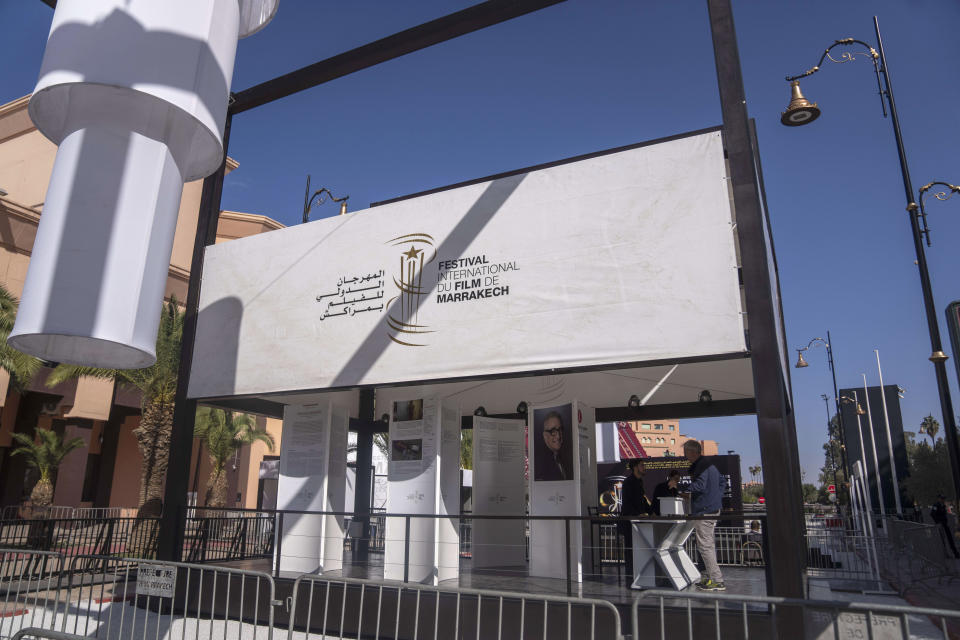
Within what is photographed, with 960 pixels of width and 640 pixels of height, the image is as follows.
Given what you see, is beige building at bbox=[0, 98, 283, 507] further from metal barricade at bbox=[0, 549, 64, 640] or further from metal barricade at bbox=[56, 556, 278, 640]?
metal barricade at bbox=[56, 556, 278, 640]

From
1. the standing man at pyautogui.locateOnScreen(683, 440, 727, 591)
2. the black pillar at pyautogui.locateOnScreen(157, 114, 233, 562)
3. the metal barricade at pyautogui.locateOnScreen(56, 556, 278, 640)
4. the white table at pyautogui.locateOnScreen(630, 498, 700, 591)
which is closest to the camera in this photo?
the standing man at pyautogui.locateOnScreen(683, 440, 727, 591)

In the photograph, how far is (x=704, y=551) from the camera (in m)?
7.83

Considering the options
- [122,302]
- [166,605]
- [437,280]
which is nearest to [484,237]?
[437,280]

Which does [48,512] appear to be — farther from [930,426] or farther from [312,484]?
[930,426]

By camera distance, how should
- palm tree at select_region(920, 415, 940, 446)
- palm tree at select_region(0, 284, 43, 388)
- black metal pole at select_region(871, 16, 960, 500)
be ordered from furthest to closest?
palm tree at select_region(920, 415, 940, 446) → palm tree at select_region(0, 284, 43, 388) → black metal pole at select_region(871, 16, 960, 500)

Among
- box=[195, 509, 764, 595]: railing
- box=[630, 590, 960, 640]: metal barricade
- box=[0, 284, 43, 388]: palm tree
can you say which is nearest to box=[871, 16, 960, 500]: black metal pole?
box=[195, 509, 764, 595]: railing

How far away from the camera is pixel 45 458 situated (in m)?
25.5

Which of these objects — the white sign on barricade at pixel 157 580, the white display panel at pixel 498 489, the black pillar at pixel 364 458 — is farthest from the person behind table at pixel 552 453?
the white sign on barricade at pixel 157 580

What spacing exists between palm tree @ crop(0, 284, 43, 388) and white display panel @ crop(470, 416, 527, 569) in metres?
18.2

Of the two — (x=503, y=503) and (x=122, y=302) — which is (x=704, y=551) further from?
(x=122, y=302)

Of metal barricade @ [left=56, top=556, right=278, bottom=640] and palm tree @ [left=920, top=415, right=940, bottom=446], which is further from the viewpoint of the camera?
palm tree @ [left=920, top=415, right=940, bottom=446]

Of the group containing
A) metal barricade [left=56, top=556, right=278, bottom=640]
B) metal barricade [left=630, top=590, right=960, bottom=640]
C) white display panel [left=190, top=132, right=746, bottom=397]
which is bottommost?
metal barricade [left=56, top=556, right=278, bottom=640]

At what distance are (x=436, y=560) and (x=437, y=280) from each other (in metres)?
3.88

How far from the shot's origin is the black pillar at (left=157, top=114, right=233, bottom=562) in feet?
33.6
